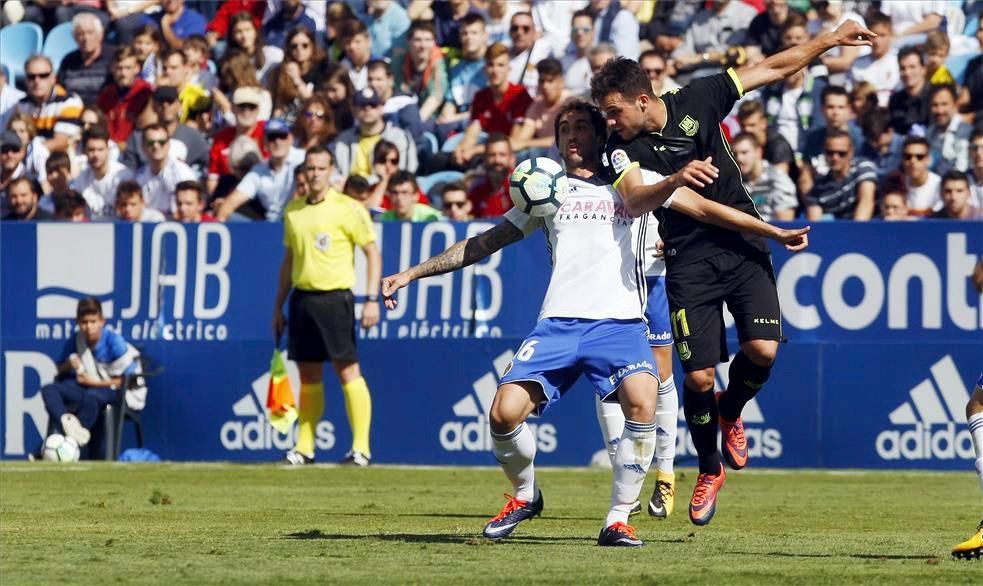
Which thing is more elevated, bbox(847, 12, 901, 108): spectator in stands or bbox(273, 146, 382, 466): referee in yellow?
bbox(847, 12, 901, 108): spectator in stands

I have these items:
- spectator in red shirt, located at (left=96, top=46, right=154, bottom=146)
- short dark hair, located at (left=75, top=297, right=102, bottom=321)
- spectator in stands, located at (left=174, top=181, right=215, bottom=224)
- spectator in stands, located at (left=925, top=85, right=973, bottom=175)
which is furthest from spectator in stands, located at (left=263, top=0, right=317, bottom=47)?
spectator in stands, located at (left=925, top=85, right=973, bottom=175)

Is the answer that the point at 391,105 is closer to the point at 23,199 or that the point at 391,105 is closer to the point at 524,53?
the point at 524,53

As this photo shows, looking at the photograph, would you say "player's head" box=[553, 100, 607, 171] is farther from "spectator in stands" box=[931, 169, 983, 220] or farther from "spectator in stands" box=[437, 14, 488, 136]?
"spectator in stands" box=[437, 14, 488, 136]

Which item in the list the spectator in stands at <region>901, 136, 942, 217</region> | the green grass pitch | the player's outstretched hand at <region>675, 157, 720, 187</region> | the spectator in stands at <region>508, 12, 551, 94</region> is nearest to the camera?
the green grass pitch

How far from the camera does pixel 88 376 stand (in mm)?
16922

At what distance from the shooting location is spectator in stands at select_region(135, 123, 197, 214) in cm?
1891

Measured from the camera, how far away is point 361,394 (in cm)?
1586

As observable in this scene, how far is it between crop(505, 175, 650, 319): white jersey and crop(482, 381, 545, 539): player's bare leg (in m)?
0.43

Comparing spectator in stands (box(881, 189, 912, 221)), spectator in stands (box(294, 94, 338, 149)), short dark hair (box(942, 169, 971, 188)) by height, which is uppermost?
spectator in stands (box(294, 94, 338, 149))

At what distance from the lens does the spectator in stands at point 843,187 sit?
55.3 feet

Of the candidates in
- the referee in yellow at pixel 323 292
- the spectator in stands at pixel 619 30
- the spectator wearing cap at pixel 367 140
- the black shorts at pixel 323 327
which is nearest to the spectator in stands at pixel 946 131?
the spectator in stands at pixel 619 30

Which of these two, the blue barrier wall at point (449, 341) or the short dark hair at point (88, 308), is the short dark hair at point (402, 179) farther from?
the short dark hair at point (88, 308)

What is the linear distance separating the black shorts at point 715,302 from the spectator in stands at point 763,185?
21.0ft

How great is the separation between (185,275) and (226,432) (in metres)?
1.53
